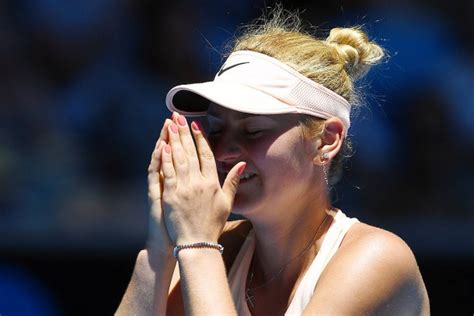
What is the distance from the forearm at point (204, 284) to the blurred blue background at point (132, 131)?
2.34 metres

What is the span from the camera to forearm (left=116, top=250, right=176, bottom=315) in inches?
104

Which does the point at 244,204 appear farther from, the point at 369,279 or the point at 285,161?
the point at 369,279

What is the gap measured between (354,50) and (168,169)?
769 mm

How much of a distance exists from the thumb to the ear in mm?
304

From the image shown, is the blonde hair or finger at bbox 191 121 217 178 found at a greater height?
the blonde hair

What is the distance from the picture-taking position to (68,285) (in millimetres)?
4793

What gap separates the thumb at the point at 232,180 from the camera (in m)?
2.52

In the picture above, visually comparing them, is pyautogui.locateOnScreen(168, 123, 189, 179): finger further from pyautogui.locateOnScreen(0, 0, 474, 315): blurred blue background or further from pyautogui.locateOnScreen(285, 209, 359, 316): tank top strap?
pyautogui.locateOnScreen(0, 0, 474, 315): blurred blue background

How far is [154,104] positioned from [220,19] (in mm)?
776

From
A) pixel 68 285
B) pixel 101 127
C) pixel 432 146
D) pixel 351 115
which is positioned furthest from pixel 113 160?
pixel 351 115

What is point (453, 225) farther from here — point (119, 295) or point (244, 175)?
point (244, 175)

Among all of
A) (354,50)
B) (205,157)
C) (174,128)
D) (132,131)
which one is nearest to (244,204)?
(205,157)

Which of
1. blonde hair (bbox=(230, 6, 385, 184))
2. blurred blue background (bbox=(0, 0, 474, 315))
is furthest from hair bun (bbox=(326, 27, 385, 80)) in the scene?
blurred blue background (bbox=(0, 0, 474, 315))

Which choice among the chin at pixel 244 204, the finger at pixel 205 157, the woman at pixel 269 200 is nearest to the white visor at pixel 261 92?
the woman at pixel 269 200
